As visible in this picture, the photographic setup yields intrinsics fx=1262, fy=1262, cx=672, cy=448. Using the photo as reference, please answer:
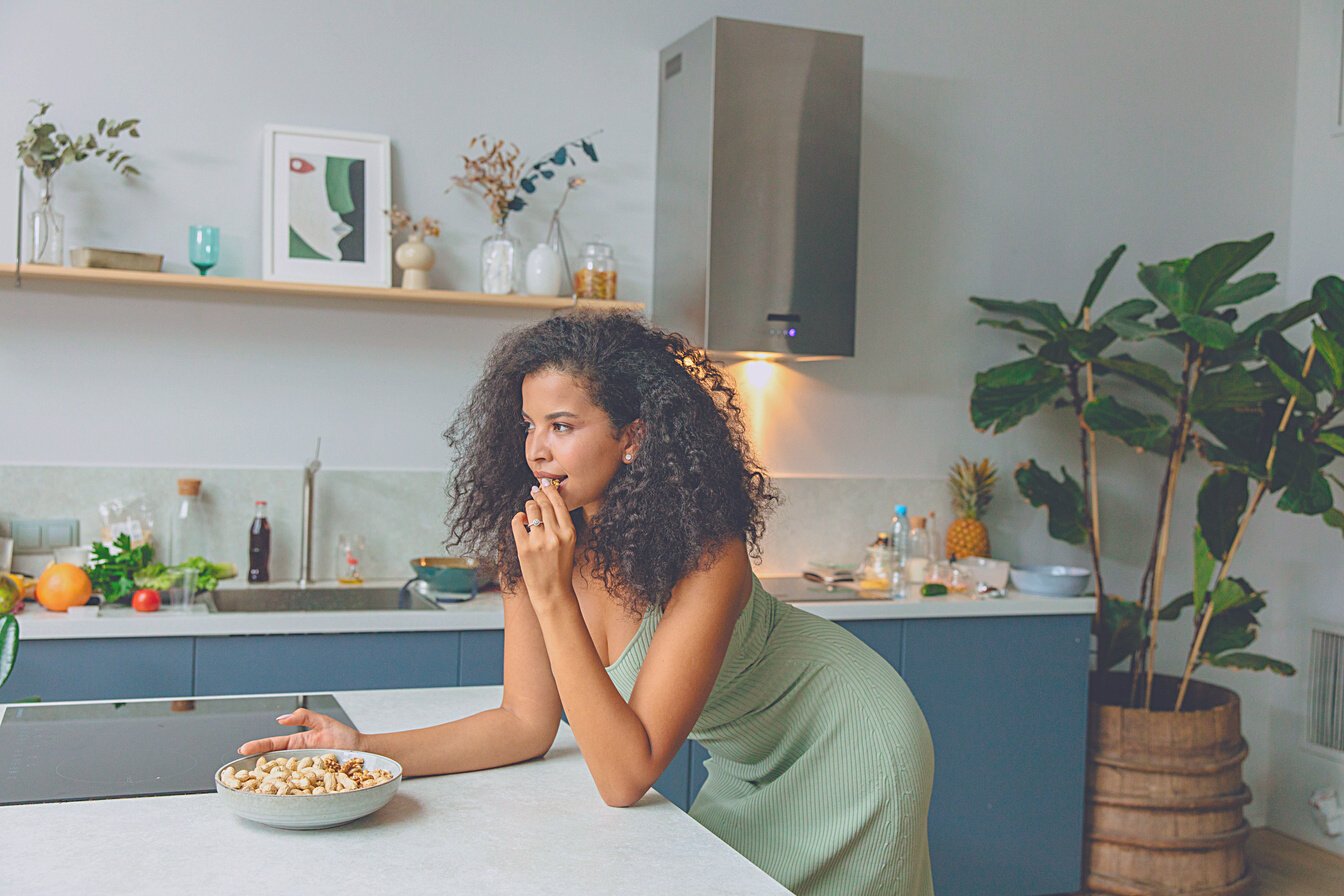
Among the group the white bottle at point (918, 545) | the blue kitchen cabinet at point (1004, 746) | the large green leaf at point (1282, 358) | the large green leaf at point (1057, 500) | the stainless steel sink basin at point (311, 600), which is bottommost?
the blue kitchen cabinet at point (1004, 746)

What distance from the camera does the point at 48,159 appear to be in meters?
3.13

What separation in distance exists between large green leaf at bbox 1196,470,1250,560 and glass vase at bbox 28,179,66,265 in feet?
10.4

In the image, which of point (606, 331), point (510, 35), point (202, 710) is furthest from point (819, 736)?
point (510, 35)

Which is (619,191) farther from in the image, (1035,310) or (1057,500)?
(1057,500)

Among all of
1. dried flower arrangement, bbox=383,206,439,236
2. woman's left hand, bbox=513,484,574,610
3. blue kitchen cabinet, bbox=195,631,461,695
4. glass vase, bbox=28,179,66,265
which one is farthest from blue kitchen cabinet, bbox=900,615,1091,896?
glass vase, bbox=28,179,66,265

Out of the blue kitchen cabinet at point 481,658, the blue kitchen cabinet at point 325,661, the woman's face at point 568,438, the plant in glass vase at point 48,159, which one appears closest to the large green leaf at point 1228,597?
the blue kitchen cabinet at point 481,658

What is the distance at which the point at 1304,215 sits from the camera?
15.0 ft

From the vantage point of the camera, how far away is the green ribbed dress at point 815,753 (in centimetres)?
175

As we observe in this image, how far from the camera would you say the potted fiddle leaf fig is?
138 inches

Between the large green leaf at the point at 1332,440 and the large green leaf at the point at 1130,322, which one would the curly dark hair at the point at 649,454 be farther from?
the large green leaf at the point at 1332,440

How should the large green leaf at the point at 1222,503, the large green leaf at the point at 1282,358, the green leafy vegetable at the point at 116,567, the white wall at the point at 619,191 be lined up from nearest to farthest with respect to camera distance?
1. the green leafy vegetable at the point at 116,567
2. the white wall at the point at 619,191
3. the large green leaf at the point at 1282,358
4. the large green leaf at the point at 1222,503

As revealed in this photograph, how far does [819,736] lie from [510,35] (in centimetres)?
254

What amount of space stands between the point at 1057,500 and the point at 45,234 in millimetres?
2933

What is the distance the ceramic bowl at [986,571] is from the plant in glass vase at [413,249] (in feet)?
5.84
